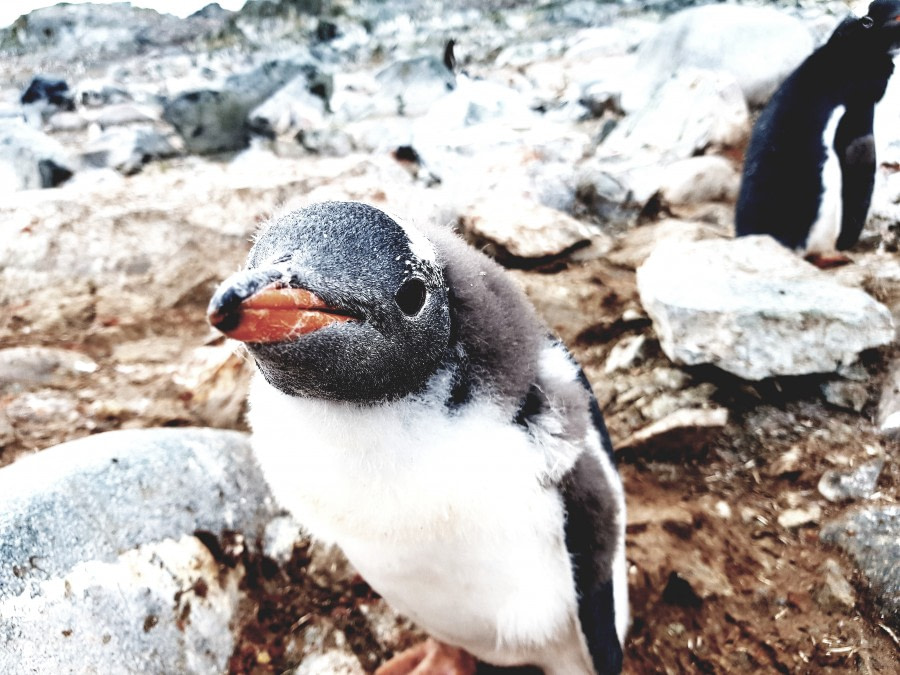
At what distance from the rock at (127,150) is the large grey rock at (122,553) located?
4885mm

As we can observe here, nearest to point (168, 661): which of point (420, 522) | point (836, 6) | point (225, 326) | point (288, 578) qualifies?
point (288, 578)

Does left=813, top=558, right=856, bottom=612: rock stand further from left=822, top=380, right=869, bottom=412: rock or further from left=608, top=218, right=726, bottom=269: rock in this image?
left=608, top=218, right=726, bottom=269: rock

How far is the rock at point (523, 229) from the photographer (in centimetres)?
277

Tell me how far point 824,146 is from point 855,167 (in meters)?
0.17

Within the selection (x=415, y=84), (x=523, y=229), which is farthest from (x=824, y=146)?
(x=415, y=84)

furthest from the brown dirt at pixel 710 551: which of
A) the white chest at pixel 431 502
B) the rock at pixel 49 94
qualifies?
the rock at pixel 49 94

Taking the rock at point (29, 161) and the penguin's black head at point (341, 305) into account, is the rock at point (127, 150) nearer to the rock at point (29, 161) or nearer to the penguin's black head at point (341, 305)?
the rock at point (29, 161)

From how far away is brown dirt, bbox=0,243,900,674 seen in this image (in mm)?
1444

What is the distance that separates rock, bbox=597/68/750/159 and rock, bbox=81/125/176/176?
4.08m

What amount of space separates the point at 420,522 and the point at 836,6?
490 inches

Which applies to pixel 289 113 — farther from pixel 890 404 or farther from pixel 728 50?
pixel 890 404

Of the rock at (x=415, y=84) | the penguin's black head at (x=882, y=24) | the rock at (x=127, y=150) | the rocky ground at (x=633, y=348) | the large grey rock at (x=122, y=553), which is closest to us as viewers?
the large grey rock at (x=122, y=553)

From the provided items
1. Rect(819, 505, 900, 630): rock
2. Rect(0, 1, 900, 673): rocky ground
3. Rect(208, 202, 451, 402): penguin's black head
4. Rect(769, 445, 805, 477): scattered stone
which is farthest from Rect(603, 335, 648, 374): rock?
Rect(208, 202, 451, 402): penguin's black head

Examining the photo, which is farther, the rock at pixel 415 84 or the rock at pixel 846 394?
the rock at pixel 415 84
